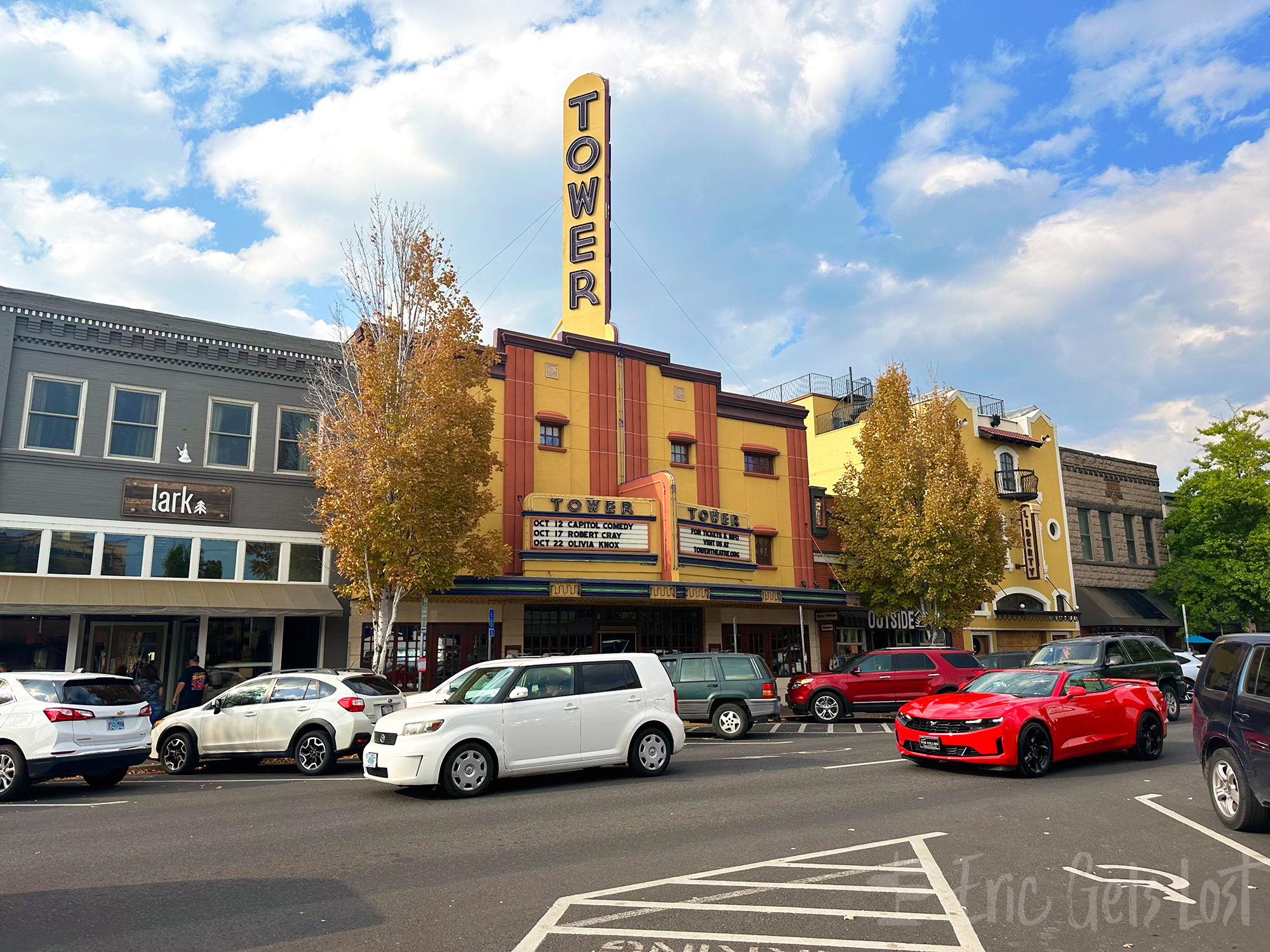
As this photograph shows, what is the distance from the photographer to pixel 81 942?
543cm

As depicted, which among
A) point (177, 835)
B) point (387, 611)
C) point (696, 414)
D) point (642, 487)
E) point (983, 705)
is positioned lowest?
point (177, 835)

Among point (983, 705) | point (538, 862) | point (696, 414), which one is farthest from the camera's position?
point (696, 414)

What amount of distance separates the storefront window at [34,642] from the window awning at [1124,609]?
37.4 m

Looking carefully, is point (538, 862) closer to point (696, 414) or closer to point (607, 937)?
point (607, 937)

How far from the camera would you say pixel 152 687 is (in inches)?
713

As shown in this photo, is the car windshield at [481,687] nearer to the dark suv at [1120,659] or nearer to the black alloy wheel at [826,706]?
the dark suv at [1120,659]

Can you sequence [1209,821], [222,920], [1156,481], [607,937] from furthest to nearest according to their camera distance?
1. [1156,481]
2. [1209,821]
3. [222,920]
4. [607,937]

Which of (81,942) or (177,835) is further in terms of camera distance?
(177,835)

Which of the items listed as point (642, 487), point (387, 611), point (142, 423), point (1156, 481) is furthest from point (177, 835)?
point (1156, 481)

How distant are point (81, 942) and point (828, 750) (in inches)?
464

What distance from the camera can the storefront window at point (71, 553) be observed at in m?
20.0

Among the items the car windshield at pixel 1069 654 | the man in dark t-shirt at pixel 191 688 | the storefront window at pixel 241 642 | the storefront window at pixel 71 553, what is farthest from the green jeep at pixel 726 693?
the storefront window at pixel 71 553

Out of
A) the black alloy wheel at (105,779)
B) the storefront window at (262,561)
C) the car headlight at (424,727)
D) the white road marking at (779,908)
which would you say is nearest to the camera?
the white road marking at (779,908)

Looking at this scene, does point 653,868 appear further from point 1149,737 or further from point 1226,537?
point 1226,537
